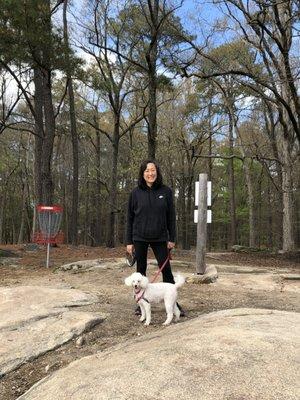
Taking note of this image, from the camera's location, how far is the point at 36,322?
509 centimetres

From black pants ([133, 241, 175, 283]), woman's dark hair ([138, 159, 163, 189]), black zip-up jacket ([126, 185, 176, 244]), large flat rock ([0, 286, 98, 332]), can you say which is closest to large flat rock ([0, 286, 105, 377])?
large flat rock ([0, 286, 98, 332])


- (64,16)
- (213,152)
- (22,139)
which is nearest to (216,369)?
(64,16)

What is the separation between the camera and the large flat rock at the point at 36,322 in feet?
14.4

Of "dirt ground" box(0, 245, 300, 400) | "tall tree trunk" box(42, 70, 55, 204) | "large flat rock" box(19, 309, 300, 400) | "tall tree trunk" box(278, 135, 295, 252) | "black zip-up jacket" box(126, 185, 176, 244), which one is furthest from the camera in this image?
"tall tree trunk" box(278, 135, 295, 252)

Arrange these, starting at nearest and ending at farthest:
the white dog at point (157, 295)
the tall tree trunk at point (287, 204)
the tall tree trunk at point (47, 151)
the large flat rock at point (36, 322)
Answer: the large flat rock at point (36, 322) → the white dog at point (157, 295) → the tall tree trunk at point (47, 151) → the tall tree trunk at point (287, 204)

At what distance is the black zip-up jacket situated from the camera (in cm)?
514

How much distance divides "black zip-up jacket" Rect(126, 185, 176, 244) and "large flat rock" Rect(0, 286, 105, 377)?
1070 mm

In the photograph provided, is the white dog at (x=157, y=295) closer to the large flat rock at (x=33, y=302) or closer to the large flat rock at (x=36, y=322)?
the large flat rock at (x=36, y=322)

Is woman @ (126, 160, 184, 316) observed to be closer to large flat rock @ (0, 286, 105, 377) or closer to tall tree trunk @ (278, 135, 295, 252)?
large flat rock @ (0, 286, 105, 377)

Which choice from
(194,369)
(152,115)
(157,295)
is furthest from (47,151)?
(194,369)

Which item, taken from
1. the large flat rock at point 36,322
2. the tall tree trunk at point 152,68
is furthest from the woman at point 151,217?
the tall tree trunk at point 152,68

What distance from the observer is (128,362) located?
336cm

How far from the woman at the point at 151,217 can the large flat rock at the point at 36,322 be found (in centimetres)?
91

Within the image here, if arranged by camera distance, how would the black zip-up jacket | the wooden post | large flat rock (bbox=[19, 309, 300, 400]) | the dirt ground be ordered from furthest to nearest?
the wooden post → the black zip-up jacket → the dirt ground → large flat rock (bbox=[19, 309, 300, 400])
